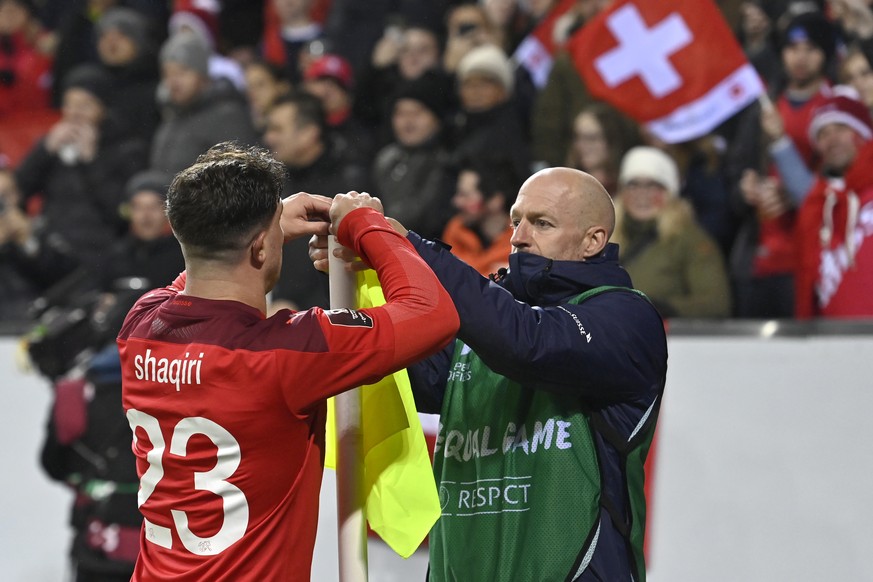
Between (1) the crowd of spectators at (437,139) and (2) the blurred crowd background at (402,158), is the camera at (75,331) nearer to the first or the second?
(2) the blurred crowd background at (402,158)

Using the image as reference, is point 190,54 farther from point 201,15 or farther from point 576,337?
point 576,337

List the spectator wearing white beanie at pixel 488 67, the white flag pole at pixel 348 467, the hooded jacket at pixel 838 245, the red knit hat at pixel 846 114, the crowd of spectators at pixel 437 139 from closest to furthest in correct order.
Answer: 1. the white flag pole at pixel 348 467
2. the hooded jacket at pixel 838 245
3. the red knit hat at pixel 846 114
4. the crowd of spectators at pixel 437 139
5. the spectator wearing white beanie at pixel 488 67

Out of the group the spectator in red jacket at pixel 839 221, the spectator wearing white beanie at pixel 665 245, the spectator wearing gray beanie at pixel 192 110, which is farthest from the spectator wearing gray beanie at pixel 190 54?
the spectator in red jacket at pixel 839 221

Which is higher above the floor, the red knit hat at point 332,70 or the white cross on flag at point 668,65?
the red knit hat at point 332,70

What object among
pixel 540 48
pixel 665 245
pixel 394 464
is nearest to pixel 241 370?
pixel 394 464

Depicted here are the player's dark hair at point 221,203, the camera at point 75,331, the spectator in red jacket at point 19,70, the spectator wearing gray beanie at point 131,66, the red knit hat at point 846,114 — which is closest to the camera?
the player's dark hair at point 221,203

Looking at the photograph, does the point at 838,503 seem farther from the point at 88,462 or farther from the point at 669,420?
the point at 88,462

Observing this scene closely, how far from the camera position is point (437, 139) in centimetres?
719

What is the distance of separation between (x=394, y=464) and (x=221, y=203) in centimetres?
84

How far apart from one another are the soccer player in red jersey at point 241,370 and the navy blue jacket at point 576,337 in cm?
15

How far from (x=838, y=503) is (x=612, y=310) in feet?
9.92

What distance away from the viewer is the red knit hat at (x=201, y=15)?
30.1 ft

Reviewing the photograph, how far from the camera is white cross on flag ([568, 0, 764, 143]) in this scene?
6.51 metres

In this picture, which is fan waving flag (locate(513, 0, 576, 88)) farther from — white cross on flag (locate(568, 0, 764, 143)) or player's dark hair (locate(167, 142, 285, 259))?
player's dark hair (locate(167, 142, 285, 259))
